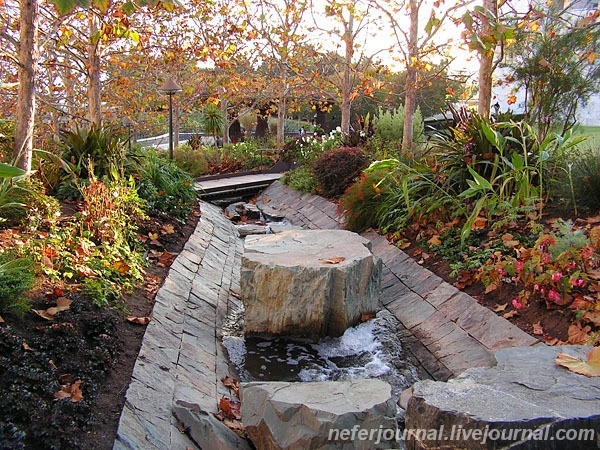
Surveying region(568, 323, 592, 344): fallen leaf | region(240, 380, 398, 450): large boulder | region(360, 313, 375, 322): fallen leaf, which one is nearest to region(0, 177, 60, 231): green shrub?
region(240, 380, 398, 450): large boulder

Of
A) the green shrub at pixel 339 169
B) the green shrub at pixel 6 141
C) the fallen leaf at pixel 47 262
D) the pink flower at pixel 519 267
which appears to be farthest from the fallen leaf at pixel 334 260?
the green shrub at pixel 339 169

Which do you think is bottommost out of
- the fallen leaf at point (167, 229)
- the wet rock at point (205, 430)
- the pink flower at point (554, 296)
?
the wet rock at point (205, 430)

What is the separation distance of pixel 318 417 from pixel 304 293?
2282 mm

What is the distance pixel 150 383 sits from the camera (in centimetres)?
367

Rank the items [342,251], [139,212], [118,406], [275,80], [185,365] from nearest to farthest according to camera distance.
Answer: [118,406]
[185,365]
[342,251]
[139,212]
[275,80]

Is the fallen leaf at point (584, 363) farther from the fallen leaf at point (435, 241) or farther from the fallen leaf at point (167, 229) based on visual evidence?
the fallen leaf at point (167, 229)

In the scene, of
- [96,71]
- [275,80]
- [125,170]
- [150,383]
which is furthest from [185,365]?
[275,80]

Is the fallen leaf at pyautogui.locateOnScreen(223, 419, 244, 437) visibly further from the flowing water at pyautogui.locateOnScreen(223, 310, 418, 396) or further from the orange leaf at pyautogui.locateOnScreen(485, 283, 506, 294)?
the orange leaf at pyautogui.locateOnScreen(485, 283, 506, 294)

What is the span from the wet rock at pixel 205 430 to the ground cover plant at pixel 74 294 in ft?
1.34

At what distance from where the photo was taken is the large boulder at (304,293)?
18.5 feet

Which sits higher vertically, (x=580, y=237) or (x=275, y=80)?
(x=275, y=80)

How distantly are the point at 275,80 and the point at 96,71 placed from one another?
1022 cm

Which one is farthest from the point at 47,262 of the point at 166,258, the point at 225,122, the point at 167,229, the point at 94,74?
the point at 225,122

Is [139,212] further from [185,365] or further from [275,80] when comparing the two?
[275,80]
